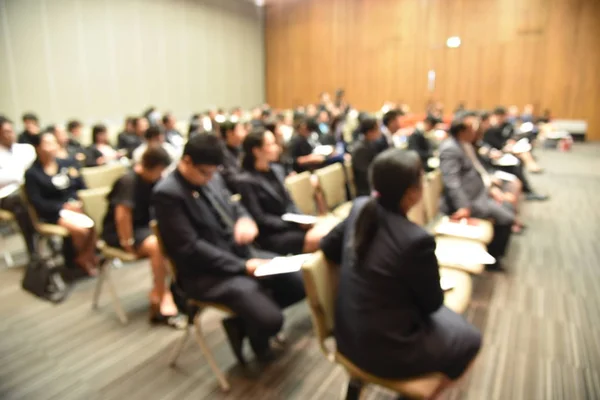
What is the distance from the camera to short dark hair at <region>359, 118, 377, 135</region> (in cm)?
431

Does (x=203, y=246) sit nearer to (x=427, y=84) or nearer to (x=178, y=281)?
(x=178, y=281)

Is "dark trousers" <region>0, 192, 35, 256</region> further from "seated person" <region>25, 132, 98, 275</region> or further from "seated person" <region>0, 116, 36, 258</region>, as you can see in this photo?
"seated person" <region>25, 132, 98, 275</region>

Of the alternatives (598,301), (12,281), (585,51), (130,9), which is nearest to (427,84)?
(585,51)

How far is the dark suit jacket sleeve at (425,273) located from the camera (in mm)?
1520

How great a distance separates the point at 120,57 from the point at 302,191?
343 inches

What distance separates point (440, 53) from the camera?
13820 mm

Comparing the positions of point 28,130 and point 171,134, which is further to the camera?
point 171,134

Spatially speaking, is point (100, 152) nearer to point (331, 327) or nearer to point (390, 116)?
point (390, 116)

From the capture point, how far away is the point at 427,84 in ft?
46.6

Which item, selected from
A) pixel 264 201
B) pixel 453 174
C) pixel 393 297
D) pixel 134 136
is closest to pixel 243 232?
pixel 264 201

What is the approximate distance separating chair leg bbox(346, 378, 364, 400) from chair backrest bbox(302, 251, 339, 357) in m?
0.17

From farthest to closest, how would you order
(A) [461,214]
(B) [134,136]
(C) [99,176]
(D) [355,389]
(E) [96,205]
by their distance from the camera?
(B) [134,136] < (C) [99,176] < (A) [461,214] < (E) [96,205] < (D) [355,389]

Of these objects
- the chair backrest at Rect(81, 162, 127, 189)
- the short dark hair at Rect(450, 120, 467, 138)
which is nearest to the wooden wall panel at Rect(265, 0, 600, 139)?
the short dark hair at Rect(450, 120, 467, 138)

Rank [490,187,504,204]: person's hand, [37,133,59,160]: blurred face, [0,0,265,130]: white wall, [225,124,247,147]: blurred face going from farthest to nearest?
1. [0,0,265,130]: white wall
2. [225,124,247,147]: blurred face
3. [490,187,504,204]: person's hand
4. [37,133,59,160]: blurred face
